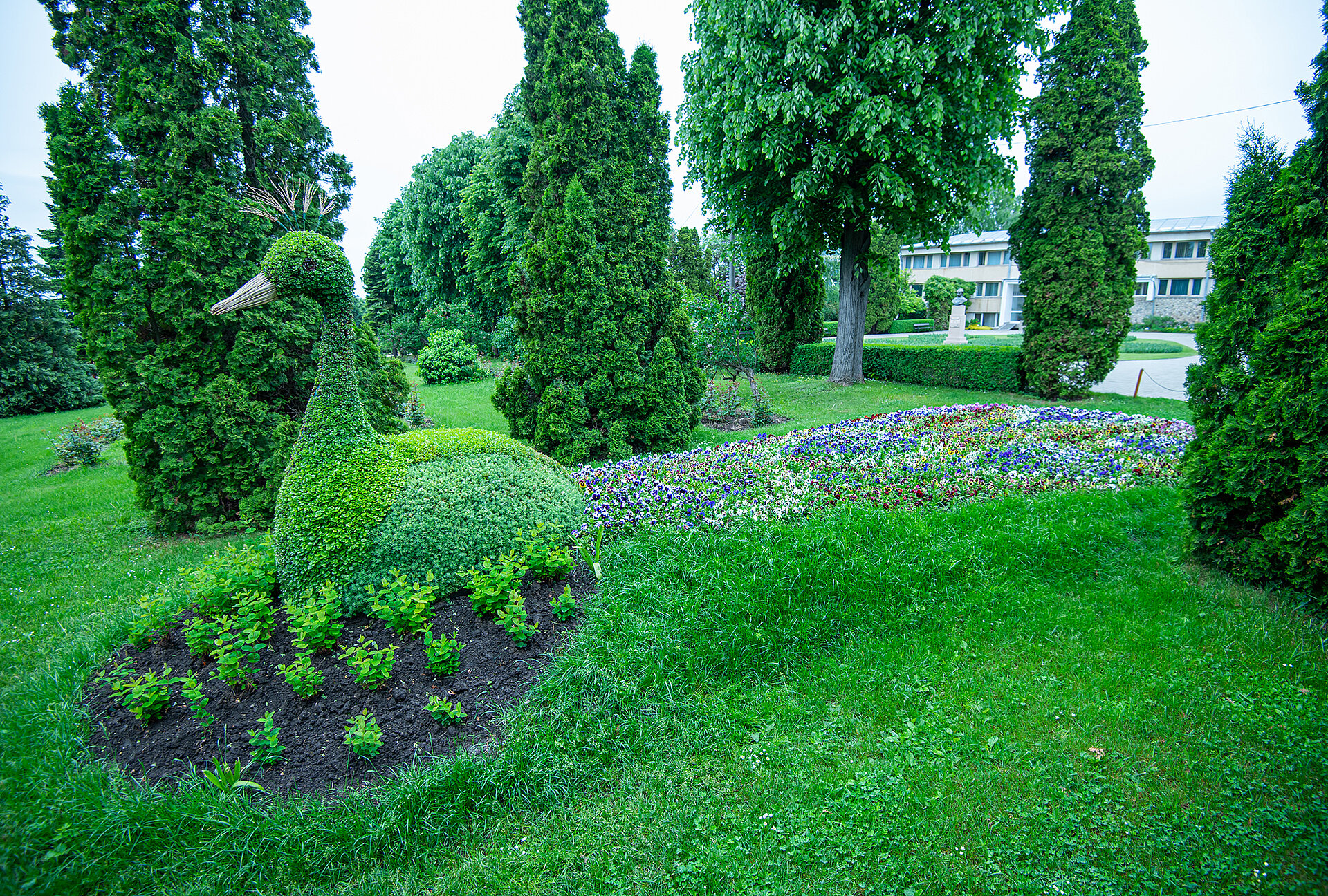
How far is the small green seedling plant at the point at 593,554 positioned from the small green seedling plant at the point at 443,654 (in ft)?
4.28

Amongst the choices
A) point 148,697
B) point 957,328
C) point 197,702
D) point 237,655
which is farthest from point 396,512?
point 957,328

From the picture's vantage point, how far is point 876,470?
6387 mm

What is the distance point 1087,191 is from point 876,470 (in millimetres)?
10865

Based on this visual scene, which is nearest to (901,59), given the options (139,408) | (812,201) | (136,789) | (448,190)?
(812,201)

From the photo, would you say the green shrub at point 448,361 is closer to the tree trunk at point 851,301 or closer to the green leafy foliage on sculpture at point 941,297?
the tree trunk at point 851,301

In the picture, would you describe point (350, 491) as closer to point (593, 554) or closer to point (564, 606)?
point (564, 606)

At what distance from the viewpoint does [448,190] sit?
29.4 m

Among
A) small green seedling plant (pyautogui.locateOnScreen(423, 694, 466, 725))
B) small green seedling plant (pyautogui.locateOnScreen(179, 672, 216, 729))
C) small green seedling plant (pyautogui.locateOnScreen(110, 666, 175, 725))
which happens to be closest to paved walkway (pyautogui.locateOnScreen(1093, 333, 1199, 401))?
small green seedling plant (pyautogui.locateOnScreen(423, 694, 466, 725))

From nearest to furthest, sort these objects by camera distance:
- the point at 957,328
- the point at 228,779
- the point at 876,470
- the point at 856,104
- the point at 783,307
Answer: the point at 228,779 → the point at 876,470 → the point at 856,104 → the point at 783,307 → the point at 957,328

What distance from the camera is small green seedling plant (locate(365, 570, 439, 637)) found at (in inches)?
144

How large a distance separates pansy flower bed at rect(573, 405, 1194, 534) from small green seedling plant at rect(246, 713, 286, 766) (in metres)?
2.58

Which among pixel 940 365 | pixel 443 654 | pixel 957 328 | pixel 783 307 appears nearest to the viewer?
pixel 443 654

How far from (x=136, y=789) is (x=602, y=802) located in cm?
233

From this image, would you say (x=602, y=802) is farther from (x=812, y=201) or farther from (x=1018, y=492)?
(x=812, y=201)
